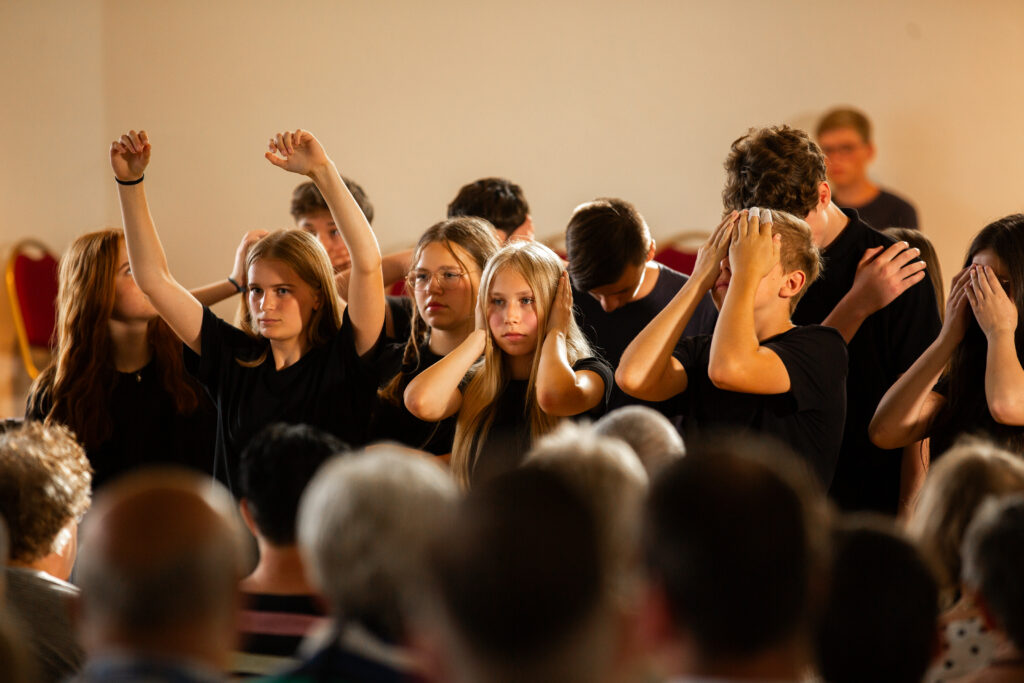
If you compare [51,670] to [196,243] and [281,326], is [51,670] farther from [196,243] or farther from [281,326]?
[196,243]

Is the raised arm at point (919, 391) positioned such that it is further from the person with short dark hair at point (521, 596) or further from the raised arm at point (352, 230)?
the person with short dark hair at point (521, 596)

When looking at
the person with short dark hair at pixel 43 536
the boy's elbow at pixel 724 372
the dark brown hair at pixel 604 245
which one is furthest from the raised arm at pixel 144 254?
the boy's elbow at pixel 724 372

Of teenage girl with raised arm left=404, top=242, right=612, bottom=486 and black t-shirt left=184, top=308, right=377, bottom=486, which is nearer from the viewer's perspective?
teenage girl with raised arm left=404, top=242, right=612, bottom=486

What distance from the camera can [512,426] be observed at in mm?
2682

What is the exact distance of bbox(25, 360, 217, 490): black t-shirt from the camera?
3.12 meters

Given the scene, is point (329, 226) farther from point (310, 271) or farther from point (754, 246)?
point (754, 246)

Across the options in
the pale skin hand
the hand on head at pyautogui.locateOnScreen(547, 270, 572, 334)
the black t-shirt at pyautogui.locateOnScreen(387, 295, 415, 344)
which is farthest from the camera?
the black t-shirt at pyautogui.locateOnScreen(387, 295, 415, 344)

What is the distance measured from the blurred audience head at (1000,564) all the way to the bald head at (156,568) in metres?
0.86

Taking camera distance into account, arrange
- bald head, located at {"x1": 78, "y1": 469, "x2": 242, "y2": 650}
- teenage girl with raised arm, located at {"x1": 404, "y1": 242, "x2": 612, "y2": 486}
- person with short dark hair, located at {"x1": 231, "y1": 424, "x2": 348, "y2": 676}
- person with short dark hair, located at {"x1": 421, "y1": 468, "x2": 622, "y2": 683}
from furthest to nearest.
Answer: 1. teenage girl with raised arm, located at {"x1": 404, "y1": 242, "x2": 612, "y2": 486}
2. person with short dark hair, located at {"x1": 231, "y1": 424, "x2": 348, "y2": 676}
3. bald head, located at {"x1": 78, "y1": 469, "x2": 242, "y2": 650}
4. person with short dark hair, located at {"x1": 421, "y1": 468, "x2": 622, "y2": 683}

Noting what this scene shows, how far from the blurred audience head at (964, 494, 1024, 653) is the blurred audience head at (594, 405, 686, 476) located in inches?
21.3

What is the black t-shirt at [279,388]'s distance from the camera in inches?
111

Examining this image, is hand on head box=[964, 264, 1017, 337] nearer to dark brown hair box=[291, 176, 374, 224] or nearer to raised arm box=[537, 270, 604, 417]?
raised arm box=[537, 270, 604, 417]

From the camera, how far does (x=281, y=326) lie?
2.84 meters

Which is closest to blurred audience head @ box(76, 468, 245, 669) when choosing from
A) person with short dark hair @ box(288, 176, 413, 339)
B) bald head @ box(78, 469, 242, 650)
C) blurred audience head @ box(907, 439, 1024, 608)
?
bald head @ box(78, 469, 242, 650)
